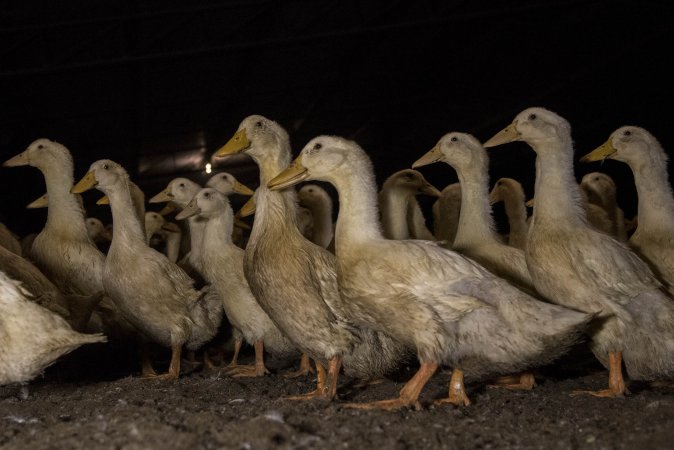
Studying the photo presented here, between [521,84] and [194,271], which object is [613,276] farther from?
[521,84]

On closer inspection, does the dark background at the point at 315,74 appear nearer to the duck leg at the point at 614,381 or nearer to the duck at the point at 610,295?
the duck at the point at 610,295

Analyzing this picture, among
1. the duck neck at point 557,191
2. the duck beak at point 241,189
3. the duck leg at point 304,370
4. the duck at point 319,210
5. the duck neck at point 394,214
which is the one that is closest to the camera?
the duck neck at point 557,191

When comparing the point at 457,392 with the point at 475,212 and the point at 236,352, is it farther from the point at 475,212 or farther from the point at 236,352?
the point at 236,352

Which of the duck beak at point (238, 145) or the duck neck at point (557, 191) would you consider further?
the duck beak at point (238, 145)

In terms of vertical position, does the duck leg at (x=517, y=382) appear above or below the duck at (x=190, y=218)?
below

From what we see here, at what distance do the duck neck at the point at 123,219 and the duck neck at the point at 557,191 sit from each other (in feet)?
11.0

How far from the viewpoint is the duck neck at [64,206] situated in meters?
7.47

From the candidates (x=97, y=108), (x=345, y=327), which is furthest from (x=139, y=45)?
(x=345, y=327)

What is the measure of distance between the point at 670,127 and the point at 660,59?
1.71 meters

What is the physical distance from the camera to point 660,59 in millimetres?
13477

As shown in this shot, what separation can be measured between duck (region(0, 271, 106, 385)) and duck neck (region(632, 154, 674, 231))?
13.3ft

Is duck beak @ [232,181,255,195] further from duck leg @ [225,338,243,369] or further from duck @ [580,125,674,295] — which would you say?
duck @ [580,125,674,295]

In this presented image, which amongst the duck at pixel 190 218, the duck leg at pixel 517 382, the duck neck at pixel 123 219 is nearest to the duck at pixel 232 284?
the duck neck at pixel 123 219

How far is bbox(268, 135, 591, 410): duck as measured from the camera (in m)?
4.50
